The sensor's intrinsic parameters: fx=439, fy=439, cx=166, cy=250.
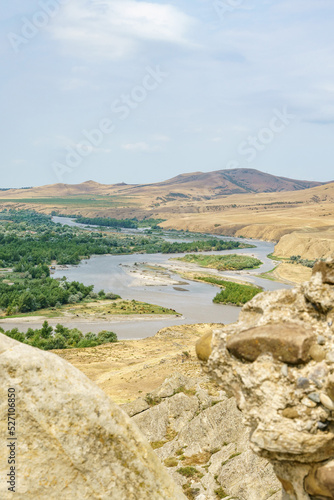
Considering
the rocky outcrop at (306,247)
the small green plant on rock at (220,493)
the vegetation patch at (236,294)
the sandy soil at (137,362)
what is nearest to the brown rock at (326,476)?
the small green plant on rock at (220,493)

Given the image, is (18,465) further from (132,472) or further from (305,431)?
(305,431)

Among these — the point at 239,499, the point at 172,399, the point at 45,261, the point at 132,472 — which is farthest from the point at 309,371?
the point at 45,261

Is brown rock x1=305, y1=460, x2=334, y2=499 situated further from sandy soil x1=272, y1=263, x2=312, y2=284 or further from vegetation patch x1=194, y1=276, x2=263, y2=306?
sandy soil x1=272, y1=263, x2=312, y2=284

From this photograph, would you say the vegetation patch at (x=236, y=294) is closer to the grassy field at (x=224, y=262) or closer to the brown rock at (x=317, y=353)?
the grassy field at (x=224, y=262)

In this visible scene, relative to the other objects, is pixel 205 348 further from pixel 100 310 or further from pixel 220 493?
pixel 100 310

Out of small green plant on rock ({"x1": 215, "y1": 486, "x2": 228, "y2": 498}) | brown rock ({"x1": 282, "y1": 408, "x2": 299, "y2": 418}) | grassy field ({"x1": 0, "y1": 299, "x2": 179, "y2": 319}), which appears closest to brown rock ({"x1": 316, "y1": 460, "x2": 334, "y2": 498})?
brown rock ({"x1": 282, "y1": 408, "x2": 299, "y2": 418})
